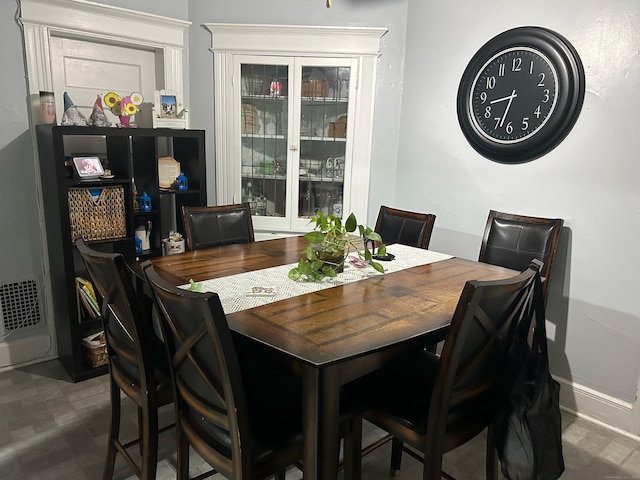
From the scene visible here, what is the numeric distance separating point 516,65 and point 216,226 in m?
1.89

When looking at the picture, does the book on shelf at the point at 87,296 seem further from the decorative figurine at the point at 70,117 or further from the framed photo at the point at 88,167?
the decorative figurine at the point at 70,117

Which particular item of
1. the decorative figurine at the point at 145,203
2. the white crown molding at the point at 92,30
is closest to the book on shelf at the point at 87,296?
the decorative figurine at the point at 145,203

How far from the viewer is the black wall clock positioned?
2.50m

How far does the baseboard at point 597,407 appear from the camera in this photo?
241cm

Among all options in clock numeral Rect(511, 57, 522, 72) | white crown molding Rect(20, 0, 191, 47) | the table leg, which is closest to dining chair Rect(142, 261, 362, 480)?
the table leg

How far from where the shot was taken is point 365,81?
3400 millimetres

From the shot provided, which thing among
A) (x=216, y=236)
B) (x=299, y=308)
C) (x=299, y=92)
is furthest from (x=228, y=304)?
(x=299, y=92)

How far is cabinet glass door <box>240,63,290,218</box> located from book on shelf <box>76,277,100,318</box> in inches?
50.6

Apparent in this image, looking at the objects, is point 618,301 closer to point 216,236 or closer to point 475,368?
point 475,368

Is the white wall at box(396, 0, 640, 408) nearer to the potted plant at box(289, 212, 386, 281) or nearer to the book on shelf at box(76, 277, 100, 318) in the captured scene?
the potted plant at box(289, 212, 386, 281)

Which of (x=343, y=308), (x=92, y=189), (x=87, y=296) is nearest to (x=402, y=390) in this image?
(x=343, y=308)

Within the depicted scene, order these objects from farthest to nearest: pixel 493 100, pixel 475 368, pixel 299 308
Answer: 1. pixel 493 100
2. pixel 299 308
3. pixel 475 368

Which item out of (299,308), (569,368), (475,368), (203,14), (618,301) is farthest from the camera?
(203,14)

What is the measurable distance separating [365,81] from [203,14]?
1.20m
